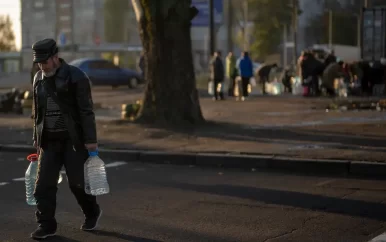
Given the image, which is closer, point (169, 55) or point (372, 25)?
point (169, 55)

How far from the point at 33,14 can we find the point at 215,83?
8851 cm

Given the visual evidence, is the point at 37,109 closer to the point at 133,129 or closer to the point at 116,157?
the point at 116,157

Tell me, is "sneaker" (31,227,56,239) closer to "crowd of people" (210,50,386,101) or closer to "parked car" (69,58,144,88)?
"crowd of people" (210,50,386,101)

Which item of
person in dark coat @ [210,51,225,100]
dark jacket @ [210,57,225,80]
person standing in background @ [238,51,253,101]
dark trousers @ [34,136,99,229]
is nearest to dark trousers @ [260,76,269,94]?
person standing in background @ [238,51,253,101]

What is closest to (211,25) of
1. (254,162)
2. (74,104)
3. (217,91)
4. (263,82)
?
(263,82)

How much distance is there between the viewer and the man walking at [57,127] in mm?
7941

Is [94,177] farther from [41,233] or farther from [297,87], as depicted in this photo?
[297,87]

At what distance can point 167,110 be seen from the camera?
1861 centimetres

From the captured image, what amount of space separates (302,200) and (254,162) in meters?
3.27

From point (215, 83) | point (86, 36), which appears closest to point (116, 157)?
point (215, 83)

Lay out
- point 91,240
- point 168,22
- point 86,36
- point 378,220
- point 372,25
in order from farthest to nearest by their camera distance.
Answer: point 86,36
point 372,25
point 168,22
point 378,220
point 91,240

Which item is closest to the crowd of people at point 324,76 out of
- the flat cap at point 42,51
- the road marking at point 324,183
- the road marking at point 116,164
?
the road marking at point 116,164

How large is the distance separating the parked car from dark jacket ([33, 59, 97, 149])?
3565 cm

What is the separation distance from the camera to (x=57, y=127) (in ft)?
26.2
